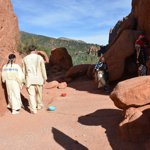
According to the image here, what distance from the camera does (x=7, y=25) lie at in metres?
14.3

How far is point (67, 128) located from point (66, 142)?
Result: 0.85 metres

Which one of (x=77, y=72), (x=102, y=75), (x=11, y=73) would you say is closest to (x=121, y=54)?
(x=102, y=75)

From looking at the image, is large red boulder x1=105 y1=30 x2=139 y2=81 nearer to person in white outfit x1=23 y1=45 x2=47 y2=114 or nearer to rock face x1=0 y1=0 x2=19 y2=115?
rock face x1=0 y1=0 x2=19 y2=115

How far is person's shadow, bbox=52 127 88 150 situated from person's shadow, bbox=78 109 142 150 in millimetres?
639

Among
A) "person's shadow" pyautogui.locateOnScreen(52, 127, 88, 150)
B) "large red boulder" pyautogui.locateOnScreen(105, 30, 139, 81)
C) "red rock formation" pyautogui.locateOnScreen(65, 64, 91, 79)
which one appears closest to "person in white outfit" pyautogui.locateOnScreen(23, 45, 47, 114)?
"person's shadow" pyautogui.locateOnScreen(52, 127, 88, 150)

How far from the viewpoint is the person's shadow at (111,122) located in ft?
21.3

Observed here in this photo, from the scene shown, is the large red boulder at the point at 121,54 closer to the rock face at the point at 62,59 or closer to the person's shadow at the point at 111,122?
the person's shadow at the point at 111,122

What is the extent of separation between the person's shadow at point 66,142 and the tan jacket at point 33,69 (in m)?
2.37

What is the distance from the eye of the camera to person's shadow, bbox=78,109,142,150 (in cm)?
650

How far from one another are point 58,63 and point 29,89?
1065 centimetres

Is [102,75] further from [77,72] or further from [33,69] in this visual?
[33,69]

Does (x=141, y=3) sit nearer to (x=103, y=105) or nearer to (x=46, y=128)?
(x=103, y=105)

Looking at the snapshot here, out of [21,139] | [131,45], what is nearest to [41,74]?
[21,139]

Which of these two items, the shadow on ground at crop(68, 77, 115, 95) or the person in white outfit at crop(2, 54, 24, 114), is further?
the shadow on ground at crop(68, 77, 115, 95)
